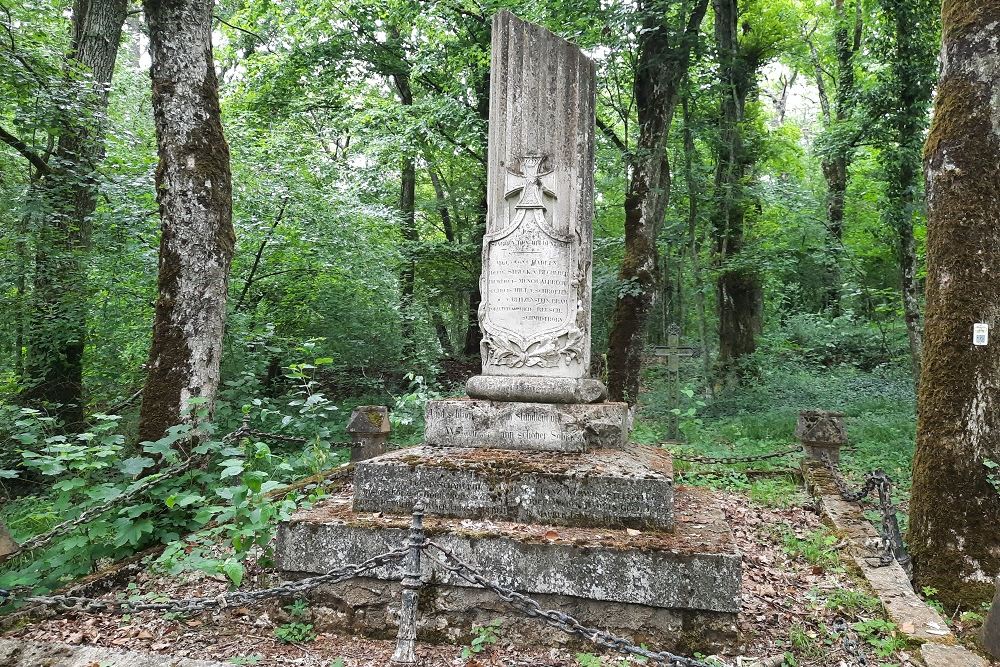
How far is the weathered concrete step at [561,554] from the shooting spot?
340 centimetres

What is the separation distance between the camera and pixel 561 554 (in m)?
3.55

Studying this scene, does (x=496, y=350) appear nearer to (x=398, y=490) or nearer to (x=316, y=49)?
(x=398, y=490)

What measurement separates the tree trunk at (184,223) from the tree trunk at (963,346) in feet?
19.8

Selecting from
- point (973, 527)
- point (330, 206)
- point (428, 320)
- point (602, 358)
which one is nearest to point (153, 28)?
point (330, 206)

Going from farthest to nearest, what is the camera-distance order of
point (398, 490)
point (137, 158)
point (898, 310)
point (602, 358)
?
1. point (602, 358)
2. point (898, 310)
3. point (137, 158)
4. point (398, 490)

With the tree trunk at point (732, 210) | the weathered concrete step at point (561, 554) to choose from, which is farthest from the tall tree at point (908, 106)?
the weathered concrete step at point (561, 554)

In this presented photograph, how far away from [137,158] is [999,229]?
986cm

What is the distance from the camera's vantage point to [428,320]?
12.0 metres

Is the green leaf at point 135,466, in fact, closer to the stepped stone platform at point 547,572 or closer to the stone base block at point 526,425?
the stepped stone platform at point 547,572

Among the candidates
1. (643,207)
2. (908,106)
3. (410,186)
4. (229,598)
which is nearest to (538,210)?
(229,598)

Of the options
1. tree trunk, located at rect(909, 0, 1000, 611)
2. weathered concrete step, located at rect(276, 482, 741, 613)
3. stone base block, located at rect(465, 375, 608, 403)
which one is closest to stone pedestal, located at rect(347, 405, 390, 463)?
stone base block, located at rect(465, 375, 608, 403)

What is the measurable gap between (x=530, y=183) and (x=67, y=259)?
6.34 metres

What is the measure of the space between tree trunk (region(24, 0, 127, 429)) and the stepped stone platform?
18.3 feet

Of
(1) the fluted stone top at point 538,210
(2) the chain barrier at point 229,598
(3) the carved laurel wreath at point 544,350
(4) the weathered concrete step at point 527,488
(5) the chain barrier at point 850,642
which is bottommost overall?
(5) the chain barrier at point 850,642
